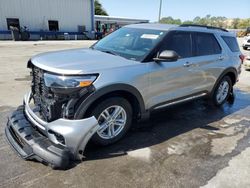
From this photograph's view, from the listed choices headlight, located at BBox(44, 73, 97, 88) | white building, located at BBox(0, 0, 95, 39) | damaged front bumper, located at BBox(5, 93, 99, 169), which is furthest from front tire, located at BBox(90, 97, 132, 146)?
white building, located at BBox(0, 0, 95, 39)

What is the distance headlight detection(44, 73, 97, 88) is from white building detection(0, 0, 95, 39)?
27.8m

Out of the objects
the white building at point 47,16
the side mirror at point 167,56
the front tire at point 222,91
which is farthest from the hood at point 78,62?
the white building at point 47,16

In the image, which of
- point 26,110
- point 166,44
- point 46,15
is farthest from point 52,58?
point 46,15

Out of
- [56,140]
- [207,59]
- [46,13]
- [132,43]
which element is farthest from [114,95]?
[46,13]

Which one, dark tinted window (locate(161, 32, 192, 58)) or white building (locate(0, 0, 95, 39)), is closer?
dark tinted window (locate(161, 32, 192, 58))

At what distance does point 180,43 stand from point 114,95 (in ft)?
5.61

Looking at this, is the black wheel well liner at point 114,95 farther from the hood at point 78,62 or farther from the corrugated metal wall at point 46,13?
the corrugated metal wall at point 46,13

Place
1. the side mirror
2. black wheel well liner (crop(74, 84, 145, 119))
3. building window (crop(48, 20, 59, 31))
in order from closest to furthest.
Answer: black wheel well liner (crop(74, 84, 145, 119)), the side mirror, building window (crop(48, 20, 59, 31))

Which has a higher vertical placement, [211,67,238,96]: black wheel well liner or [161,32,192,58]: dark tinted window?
[161,32,192,58]: dark tinted window

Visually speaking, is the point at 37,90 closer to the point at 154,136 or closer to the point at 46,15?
the point at 154,136

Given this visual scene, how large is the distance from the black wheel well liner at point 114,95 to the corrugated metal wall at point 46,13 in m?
28.4

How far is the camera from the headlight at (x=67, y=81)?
2912 millimetres

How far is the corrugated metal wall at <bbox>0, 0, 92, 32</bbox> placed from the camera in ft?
89.8

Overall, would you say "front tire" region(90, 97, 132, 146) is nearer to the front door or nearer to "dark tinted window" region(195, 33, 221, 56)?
the front door
